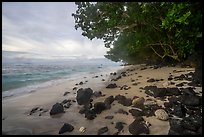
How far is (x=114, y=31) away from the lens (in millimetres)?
17297

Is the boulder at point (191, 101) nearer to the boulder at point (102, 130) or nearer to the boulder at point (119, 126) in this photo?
the boulder at point (119, 126)

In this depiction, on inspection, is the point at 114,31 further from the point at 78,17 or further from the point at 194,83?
the point at 194,83

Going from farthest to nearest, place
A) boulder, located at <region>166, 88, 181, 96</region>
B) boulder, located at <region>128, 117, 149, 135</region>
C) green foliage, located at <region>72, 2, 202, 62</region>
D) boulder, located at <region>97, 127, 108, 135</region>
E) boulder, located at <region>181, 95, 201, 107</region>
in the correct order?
green foliage, located at <region>72, 2, 202, 62</region> → boulder, located at <region>166, 88, 181, 96</region> → boulder, located at <region>181, 95, 201, 107</region> → boulder, located at <region>97, 127, 108, 135</region> → boulder, located at <region>128, 117, 149, 135</region>

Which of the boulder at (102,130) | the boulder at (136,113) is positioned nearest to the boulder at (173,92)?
the boulder at (136,113)

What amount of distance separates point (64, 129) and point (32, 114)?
2856 millimetres

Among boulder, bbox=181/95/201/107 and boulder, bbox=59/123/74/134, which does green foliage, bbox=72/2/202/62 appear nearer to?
boulder, bbox=181/95/201/107

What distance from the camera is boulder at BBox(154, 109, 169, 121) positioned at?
5.46m

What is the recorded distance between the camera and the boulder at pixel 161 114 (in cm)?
546

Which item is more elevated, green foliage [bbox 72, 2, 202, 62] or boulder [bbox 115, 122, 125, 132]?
green foliage [bbox 72, 2, 202, 62]

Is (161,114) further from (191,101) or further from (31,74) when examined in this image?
(31,74)

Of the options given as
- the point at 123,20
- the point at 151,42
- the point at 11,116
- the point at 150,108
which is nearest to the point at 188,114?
the point at 150,108

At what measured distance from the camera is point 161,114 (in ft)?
18.3

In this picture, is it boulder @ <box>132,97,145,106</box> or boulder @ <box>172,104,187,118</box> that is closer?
boulder @ <box>172,104,187,118</box>

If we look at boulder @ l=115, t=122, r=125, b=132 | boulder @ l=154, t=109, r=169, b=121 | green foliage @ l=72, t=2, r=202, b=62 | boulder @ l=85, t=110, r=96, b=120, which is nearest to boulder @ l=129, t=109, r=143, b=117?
boulder @ l=154, t=109, r=169, b=121
